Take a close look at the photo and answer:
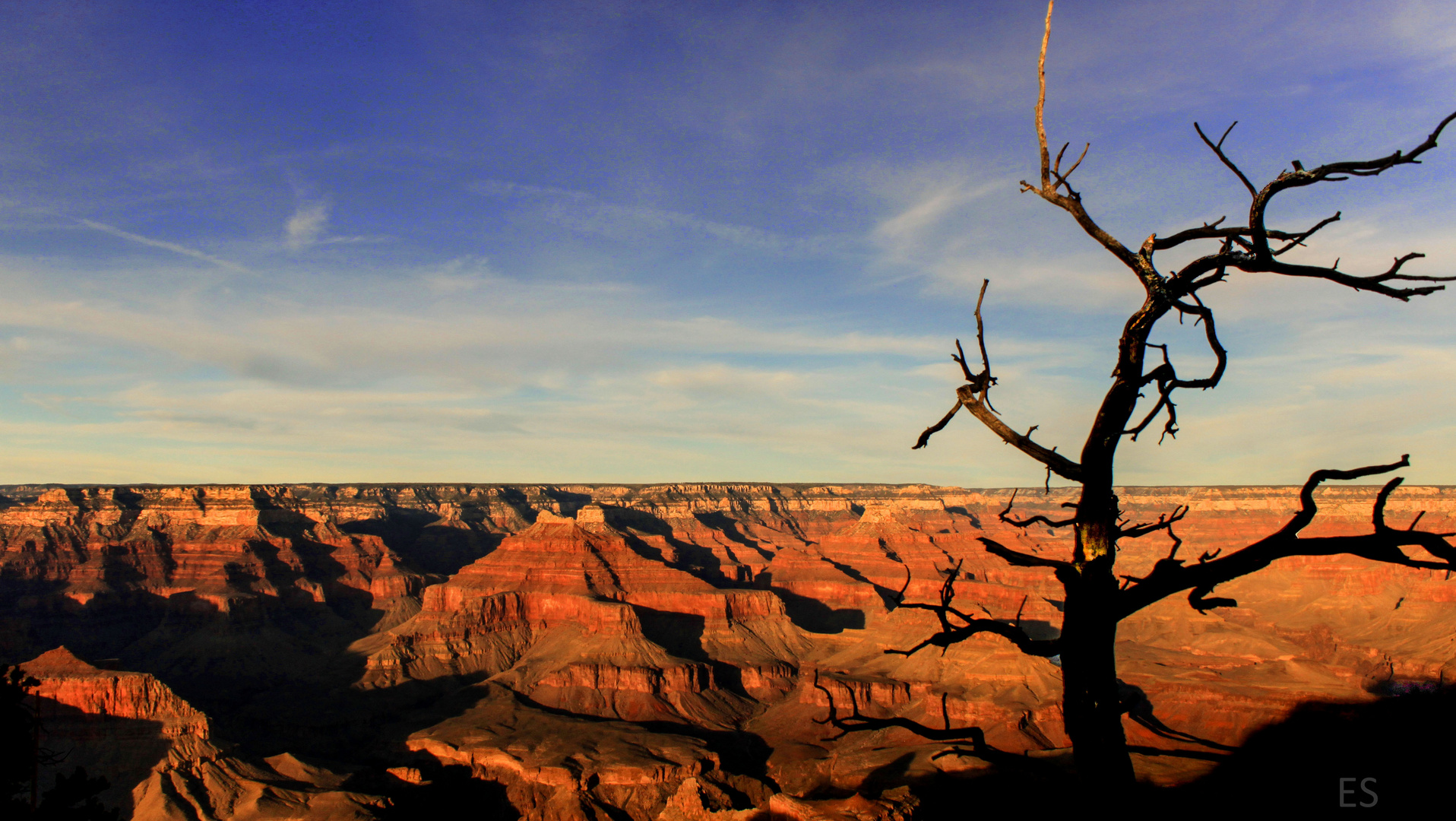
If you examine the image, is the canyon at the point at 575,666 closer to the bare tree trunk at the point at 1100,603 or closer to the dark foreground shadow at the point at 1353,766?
the bare tree trunk at the point at 1100,603

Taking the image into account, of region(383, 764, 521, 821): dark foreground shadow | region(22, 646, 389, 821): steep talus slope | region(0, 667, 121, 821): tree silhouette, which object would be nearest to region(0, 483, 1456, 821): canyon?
region(22, 646, 389, 821): steep talus slope

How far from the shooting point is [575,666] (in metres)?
113

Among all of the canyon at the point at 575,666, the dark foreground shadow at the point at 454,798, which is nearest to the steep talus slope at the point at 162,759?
the canyon at the point at 575,666

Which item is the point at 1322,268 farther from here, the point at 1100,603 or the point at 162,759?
the point at 162,759

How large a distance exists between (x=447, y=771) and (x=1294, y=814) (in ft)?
251

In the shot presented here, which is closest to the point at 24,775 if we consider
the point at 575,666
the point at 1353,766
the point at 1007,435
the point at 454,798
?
the point at 1007,435

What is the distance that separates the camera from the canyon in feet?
231

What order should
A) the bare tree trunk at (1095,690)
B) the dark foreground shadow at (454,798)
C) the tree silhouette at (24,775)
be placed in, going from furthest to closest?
the dark foreground shadow at (454,798), the tree silhouette at (24,775), the bare tree trunk at (1095,690)

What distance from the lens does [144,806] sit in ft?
218

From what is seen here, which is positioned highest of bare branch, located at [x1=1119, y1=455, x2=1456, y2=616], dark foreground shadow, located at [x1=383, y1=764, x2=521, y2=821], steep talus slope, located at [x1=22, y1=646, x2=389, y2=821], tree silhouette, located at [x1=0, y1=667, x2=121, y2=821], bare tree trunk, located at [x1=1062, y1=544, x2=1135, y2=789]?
bare branch, located at [x1=1119, y1=455, x2=1456, y2=616]

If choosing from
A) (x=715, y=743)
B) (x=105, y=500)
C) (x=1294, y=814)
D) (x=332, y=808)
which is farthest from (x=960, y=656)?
(x=105, y=500)

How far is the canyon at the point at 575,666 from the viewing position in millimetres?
70500

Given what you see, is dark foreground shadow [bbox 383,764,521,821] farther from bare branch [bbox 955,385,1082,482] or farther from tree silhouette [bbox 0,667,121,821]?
bare branch [bbox 955,385,1082,482]

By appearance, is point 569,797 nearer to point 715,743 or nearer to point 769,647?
point 715,743
